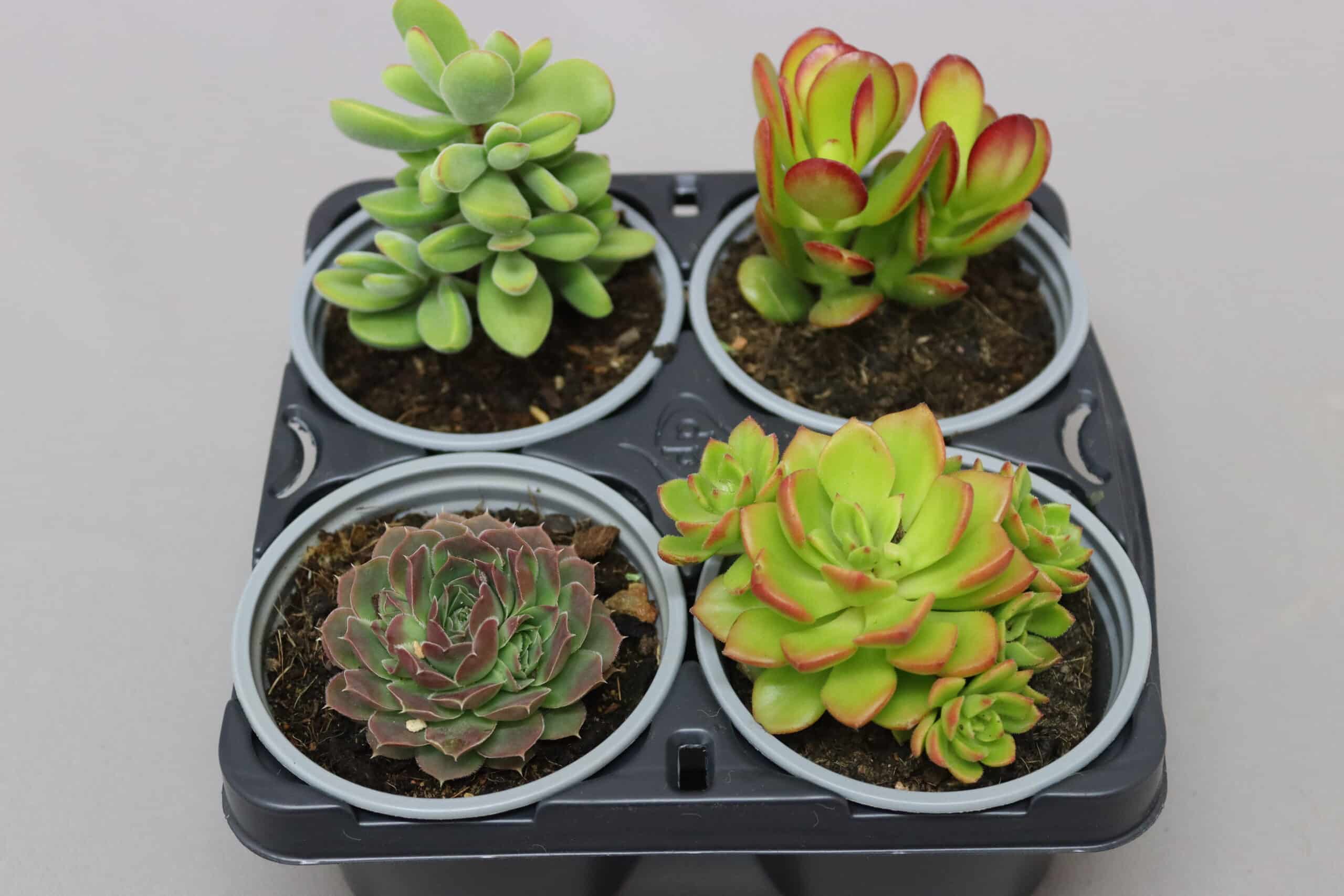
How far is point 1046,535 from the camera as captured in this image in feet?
3.80

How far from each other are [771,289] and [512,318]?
0.30 m

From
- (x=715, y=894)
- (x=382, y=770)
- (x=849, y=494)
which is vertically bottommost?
(x=715, y=894)

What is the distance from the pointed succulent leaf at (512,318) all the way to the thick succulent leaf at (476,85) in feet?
0.59

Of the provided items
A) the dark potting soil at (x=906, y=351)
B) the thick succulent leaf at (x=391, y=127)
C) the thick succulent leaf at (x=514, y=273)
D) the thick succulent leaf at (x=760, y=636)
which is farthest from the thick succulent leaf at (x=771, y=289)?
the thick succulent leaf at (x=760, y=636)

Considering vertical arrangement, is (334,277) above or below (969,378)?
above

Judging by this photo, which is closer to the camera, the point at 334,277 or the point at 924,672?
the point at 924,672

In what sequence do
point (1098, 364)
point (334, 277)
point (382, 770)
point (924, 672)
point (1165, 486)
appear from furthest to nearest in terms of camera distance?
point (1165, 486) < point (1098, 364) < point (334, 277) < point (382, 770) < point (924, 672)

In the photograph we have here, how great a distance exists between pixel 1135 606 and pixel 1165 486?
1.82ft

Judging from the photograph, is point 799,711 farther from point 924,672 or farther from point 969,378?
point 969,378

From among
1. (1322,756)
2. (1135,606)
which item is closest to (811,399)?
(1135,606)

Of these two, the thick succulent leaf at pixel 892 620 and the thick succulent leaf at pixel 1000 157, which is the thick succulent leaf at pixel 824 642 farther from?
the thick succulent leaf at pixel 1000 157

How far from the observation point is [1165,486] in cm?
179

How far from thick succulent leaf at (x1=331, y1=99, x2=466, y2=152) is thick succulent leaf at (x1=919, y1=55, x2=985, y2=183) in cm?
47

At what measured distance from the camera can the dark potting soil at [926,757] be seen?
120 centimetres
